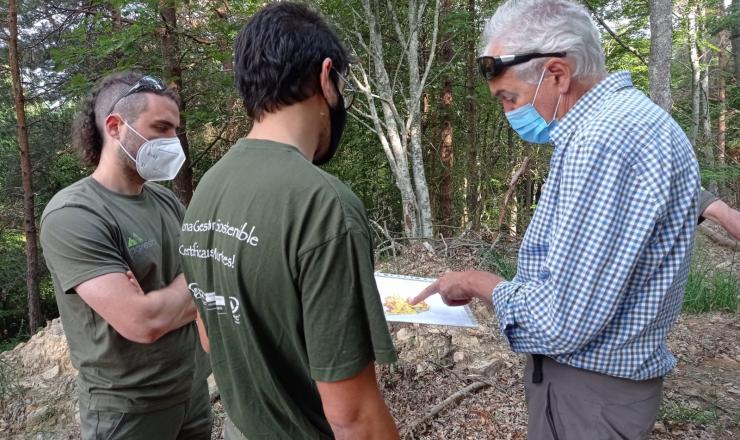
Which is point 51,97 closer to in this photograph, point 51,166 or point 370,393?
point 51,166

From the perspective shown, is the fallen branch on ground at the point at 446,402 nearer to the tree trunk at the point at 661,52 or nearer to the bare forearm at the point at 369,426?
the bare forearm at the point at 369,426

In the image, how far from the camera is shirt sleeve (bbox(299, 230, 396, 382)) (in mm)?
1158

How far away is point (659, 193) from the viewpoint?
49.7 inches

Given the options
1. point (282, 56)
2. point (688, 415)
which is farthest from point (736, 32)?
point (282, 56)

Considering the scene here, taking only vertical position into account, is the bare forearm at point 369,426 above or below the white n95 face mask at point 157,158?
below

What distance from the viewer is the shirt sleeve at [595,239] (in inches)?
50.1

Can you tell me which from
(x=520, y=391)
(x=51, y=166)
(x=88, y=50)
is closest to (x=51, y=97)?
(x=51, y=166)

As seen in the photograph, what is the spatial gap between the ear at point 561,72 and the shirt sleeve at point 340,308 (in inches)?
33.6

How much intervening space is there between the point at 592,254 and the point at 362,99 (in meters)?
8.59

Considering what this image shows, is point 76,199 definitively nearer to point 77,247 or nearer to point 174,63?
point 77,247

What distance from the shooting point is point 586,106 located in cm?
149

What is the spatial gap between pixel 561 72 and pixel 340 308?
40.2 inches

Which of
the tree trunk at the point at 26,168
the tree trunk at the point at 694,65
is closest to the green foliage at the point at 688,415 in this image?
the tree trunk at the point at 26,168

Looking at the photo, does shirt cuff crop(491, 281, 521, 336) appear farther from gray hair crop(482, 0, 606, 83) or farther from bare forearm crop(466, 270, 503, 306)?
gray hair crop(482, 0, 606, 83)
